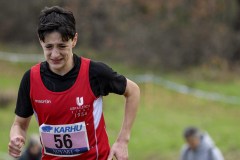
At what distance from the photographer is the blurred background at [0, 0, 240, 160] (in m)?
20.3

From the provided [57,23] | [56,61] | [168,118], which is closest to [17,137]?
[56,61]

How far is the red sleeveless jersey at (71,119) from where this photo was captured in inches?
203

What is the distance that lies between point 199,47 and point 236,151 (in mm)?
11407

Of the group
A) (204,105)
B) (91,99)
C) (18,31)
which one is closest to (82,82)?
(91,99)

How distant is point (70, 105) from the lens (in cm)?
516

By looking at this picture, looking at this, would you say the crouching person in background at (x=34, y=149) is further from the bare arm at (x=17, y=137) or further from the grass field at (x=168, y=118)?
the bare arm at (x=17, y=137)

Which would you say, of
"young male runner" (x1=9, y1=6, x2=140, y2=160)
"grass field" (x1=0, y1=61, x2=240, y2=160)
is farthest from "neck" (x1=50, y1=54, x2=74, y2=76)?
"grass field" (x1=0, y1=61, x2=240, y2=160)

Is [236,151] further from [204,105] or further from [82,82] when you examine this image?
[82,82]

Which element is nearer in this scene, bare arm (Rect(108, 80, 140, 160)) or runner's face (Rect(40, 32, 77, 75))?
runner's face (Rect(40, 32, 77, 75))

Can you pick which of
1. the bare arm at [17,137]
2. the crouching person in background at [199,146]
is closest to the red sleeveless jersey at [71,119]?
the bare arm at [17,137]

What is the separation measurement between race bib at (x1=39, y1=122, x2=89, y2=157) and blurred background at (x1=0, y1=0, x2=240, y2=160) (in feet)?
40.9

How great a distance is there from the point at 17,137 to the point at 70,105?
44 cm

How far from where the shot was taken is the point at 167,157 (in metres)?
16.8

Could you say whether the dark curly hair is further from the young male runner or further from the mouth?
the mouth
